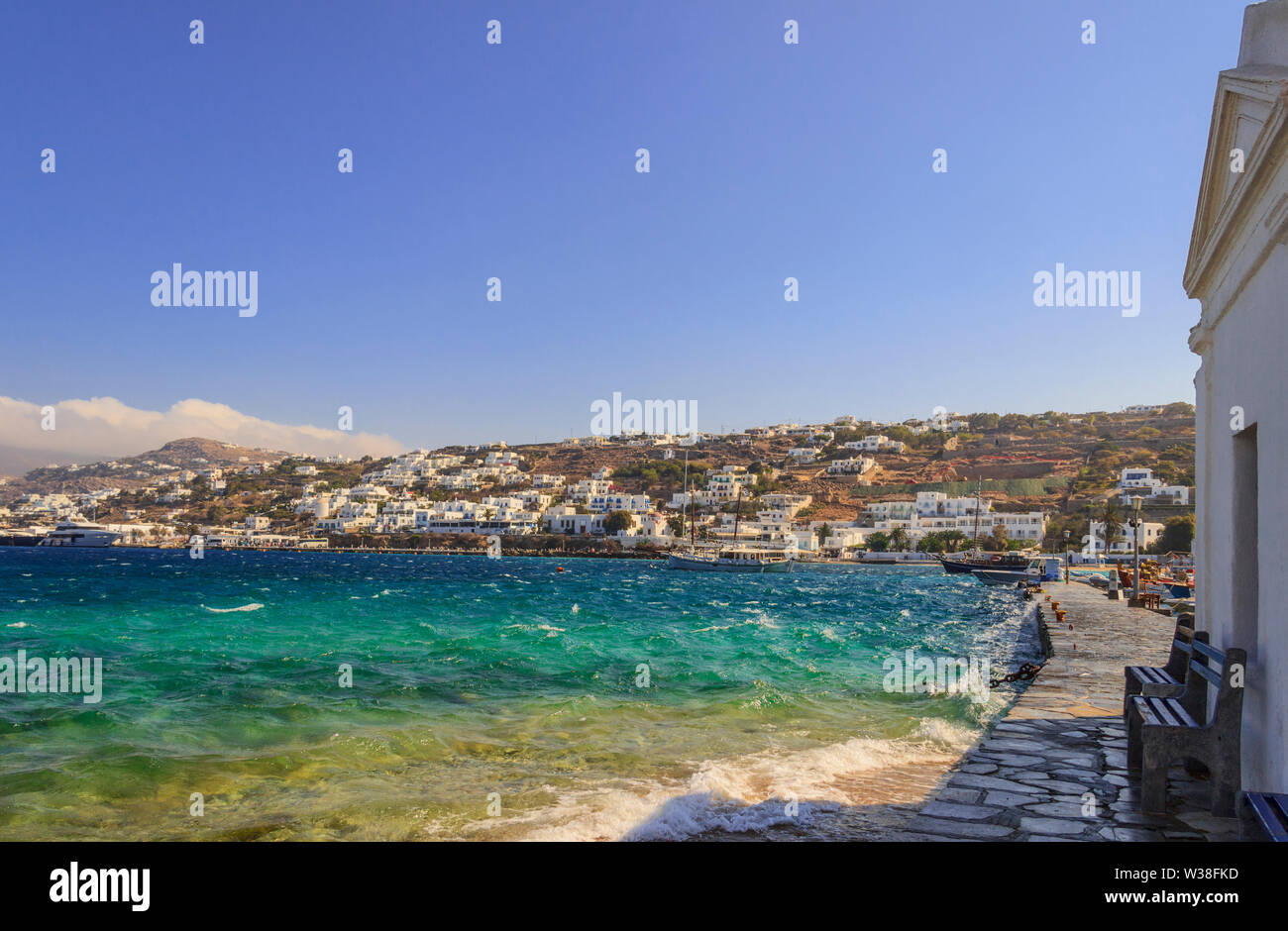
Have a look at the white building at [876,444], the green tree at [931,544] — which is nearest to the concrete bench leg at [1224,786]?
the green tree at [931,544]

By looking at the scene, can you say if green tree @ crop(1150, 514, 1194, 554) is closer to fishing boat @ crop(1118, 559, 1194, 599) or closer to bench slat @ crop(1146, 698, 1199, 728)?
fishing boat @ crop(1118, 559, 1194, 599)

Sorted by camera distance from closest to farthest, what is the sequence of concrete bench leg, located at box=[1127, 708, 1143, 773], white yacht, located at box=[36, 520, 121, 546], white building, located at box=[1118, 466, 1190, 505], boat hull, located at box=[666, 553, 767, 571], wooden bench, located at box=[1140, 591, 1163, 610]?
concrete bench leg, located at box=[1127, 708, 1143, 773]
wooden bench, located at box=[1140, 591, 1163, 610]
boat hull, located at box=[666, 553, 767, 571]
white building, located at box=[1118, 466, 1190, 505]
white yacht, located at box=[36, 520, 121, 546]

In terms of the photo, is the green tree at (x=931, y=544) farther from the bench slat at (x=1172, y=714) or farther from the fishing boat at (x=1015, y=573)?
the bench slat at (x=1172, y=714)

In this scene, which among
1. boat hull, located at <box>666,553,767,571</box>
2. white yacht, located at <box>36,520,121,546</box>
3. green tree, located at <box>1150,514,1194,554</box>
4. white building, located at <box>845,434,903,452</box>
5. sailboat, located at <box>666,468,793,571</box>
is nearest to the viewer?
green tree, located at <box>1150,514,1194,554</box>

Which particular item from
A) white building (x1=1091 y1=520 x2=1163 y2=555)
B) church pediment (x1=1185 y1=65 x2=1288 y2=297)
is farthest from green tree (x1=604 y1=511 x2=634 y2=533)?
church pediment (x1=1185 y1=65 x2=1288 y2=297)
